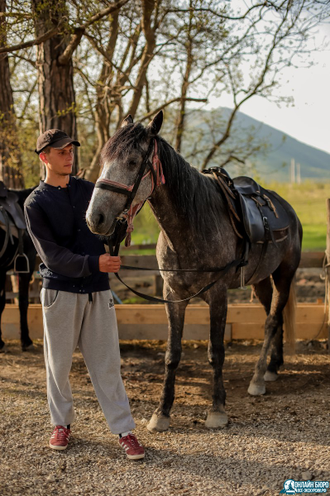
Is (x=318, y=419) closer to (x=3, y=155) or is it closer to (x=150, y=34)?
(x=150, y=34)

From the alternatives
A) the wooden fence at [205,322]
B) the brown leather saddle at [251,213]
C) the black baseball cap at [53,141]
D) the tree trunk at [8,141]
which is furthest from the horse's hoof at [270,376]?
the tree trunk at [8,141]

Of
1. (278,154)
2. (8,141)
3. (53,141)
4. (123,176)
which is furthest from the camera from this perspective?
(278,154)

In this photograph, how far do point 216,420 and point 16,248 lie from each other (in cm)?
343

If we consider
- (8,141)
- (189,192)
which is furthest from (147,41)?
(189,192)

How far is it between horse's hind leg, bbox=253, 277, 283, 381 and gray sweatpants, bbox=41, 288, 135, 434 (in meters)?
2.07

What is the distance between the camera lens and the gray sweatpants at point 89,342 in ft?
9.39

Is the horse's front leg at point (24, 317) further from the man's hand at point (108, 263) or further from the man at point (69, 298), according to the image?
the man's hand at point (108, 263)

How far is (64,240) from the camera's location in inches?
115

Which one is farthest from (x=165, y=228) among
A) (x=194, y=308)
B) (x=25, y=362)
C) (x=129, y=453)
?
(x=25, y=362)

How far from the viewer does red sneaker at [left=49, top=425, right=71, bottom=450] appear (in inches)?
119

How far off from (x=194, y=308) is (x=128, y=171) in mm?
3103

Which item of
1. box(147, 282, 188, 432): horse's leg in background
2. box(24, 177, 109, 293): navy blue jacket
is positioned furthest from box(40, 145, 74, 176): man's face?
box(147, 282, 188, 432): horse's leg in background

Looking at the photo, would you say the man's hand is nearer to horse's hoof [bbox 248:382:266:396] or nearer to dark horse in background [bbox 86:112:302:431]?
dark horse in background [bbox 86:112:302:431]

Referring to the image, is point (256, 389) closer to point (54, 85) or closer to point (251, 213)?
point (251, 213)
